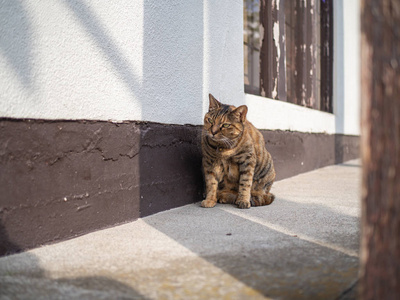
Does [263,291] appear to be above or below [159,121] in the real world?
below

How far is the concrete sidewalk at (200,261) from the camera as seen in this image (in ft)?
4.37

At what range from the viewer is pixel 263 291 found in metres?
1.32

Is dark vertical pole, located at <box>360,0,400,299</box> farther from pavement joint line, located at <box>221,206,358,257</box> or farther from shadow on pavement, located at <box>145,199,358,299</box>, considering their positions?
pavement joint line, located at <box>221,206,358,257</box>

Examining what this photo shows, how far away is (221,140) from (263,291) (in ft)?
5.31

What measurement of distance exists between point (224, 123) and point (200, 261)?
1373 mm

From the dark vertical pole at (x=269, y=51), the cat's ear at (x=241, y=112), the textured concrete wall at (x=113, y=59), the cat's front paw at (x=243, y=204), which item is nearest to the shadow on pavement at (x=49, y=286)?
the textured concrete wall at (x=113, y=59)

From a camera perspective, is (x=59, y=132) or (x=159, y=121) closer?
(x=59, y=132)

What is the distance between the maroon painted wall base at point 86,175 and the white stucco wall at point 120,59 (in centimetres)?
10

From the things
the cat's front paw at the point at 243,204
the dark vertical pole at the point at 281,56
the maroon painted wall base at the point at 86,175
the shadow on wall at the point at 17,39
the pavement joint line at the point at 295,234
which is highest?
the dark vertical pole at the point at 281,56

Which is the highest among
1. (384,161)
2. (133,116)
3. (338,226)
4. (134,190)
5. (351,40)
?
(351,40)

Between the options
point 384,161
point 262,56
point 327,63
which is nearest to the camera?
point 384,161

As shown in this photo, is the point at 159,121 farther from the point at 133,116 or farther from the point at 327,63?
the point at 327,63

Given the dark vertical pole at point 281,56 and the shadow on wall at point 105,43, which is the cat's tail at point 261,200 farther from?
the dark vertical pole at point 281,56

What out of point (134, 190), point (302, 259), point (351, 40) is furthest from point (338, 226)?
point (351, 40)
